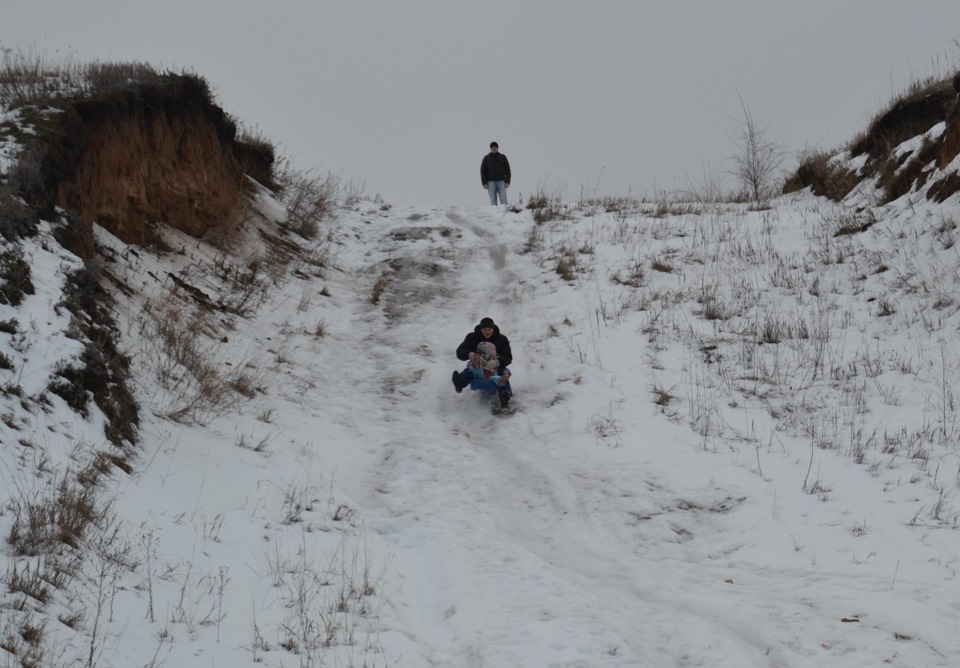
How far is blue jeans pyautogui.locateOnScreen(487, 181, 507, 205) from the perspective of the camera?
1811cm

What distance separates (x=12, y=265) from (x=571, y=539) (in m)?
5.08

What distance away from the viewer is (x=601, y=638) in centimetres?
444

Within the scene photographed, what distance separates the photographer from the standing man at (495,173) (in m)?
17.9

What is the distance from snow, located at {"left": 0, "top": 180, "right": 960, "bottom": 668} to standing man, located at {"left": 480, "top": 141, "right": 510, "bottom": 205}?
6.71m

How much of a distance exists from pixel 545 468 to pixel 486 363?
218cm

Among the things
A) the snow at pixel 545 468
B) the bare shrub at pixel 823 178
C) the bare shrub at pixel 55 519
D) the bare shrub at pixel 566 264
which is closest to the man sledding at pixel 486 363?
the snow at pixel 545 468

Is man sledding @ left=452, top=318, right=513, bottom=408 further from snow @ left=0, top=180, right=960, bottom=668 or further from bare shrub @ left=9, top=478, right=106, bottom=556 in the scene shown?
bare shrub @ left=9, top=478, right=106, bottom=556

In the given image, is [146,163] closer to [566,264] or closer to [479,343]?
[479,343]

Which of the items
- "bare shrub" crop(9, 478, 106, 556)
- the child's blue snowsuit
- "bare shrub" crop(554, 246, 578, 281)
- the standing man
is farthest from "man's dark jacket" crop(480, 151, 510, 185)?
"bare shrub" crop(9, 478, 106, 556)

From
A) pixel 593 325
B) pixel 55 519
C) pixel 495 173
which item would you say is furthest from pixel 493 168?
pixel 55 519

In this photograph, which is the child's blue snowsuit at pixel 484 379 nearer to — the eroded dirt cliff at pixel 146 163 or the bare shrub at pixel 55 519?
the eroded dirt cliff at pixel 146 163

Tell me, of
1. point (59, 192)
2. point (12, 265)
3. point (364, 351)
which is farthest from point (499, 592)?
point (59, 192)

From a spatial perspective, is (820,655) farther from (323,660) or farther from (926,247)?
(926,247)

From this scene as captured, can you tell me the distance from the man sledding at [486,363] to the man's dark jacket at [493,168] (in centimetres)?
933
